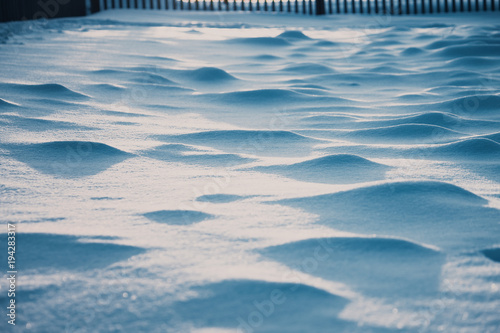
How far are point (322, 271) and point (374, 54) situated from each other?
431cm

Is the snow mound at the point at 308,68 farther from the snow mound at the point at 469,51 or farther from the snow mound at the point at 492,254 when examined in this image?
the snow mound at the point at 492,254

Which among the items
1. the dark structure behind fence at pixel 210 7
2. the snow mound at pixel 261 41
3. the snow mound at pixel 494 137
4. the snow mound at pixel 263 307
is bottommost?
the snow mound at pixel 263 307

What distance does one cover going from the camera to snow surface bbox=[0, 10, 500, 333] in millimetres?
1147

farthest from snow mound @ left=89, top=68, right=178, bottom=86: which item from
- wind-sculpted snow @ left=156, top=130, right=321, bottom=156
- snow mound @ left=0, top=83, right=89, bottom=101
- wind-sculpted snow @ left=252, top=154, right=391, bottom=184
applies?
wind-sculpted snow @ left=252, top=154, right=391, bottom=184

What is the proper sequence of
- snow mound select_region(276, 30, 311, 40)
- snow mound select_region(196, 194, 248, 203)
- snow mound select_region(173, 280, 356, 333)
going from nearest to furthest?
snow mound select_region(173, 280, 356, 333) → snow mound select_region(196, 194, 248, 203) → snow mound select_region(276, 30, 311, 40)

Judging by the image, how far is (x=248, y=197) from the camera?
1.77m

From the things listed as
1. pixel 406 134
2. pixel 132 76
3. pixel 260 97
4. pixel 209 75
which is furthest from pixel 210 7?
pixel 406 134

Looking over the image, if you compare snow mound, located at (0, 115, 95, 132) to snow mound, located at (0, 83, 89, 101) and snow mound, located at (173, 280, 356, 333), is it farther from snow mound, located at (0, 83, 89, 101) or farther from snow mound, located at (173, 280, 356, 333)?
snow mound, located at (173, 280, 356, 333)

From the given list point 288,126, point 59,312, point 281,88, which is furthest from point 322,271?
point 281,88

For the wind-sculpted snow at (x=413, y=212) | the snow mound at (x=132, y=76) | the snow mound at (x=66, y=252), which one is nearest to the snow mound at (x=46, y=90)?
the snow mound at (x=132, y=76)

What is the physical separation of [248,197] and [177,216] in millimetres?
288

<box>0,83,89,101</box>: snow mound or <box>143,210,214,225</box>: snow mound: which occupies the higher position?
<box>0,83,89,101</box>: snow mound

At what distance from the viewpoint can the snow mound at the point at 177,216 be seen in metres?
1.58

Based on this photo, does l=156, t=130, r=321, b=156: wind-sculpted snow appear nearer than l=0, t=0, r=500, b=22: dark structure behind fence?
Yes
